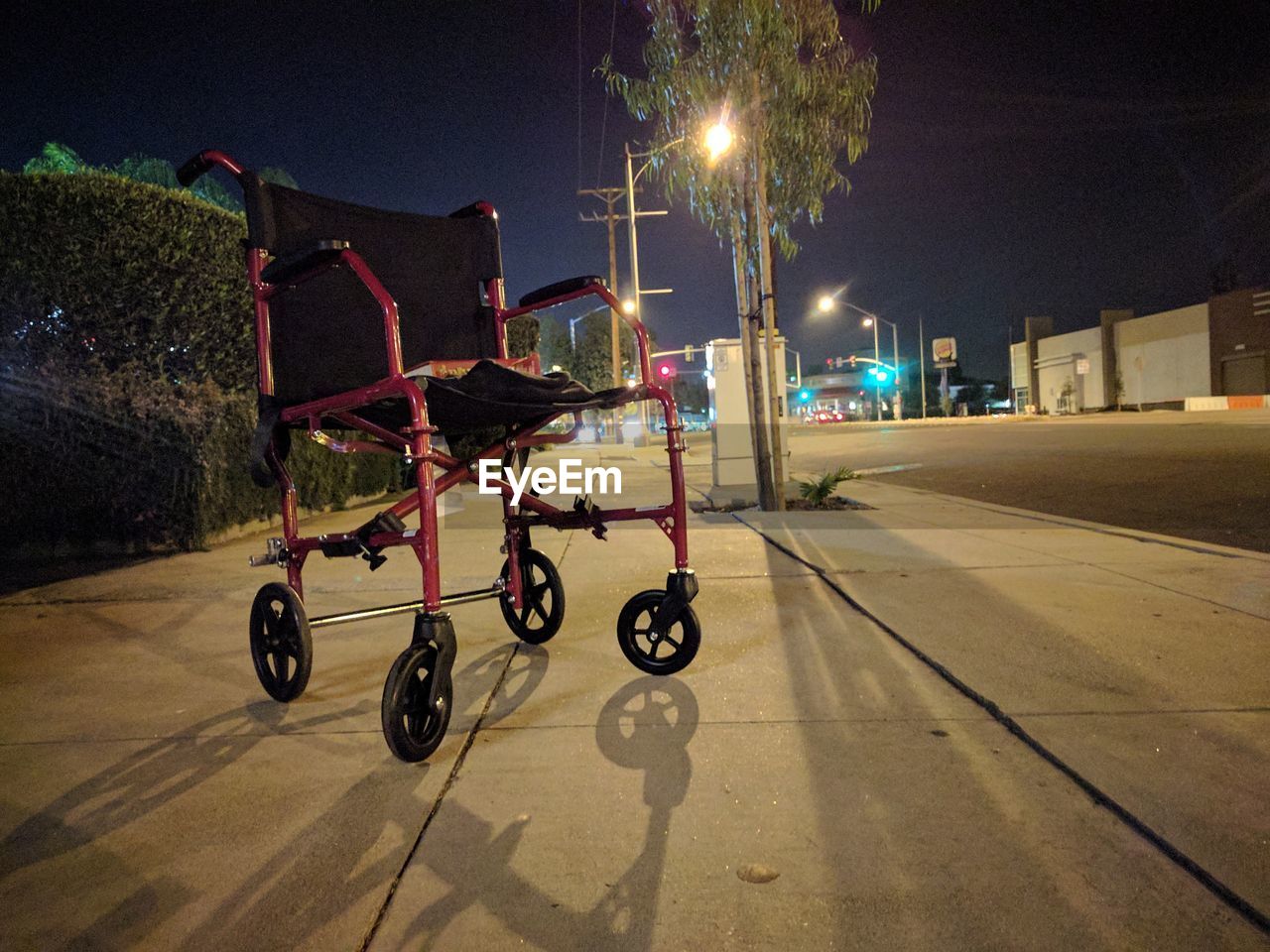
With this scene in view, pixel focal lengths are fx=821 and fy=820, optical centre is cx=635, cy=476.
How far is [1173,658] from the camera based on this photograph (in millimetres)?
3418

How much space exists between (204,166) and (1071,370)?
62.7 meters

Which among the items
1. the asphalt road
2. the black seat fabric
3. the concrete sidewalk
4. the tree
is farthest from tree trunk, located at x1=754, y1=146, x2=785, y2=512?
the black seat fabric

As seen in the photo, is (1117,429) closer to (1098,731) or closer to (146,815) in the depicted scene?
(1098,731)

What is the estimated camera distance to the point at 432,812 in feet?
7.55

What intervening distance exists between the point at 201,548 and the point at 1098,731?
6.57 meters

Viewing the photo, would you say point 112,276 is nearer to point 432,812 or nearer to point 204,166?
point 204,166

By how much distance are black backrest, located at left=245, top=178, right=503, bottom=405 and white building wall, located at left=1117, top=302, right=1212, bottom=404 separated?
54081 millimetres

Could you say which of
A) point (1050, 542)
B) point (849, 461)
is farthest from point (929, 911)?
point (849, 461)

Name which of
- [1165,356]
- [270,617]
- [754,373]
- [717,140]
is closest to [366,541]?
[270,617]

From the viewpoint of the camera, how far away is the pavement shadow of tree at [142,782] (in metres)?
2.19

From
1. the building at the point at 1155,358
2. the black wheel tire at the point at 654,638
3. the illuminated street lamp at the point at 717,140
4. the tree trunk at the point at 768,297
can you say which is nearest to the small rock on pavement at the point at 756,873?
the black wheel tire at the point at 654,638

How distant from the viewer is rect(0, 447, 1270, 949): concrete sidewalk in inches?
72.4

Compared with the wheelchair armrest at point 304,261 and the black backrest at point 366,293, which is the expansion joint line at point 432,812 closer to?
the black backrest at point 366,293

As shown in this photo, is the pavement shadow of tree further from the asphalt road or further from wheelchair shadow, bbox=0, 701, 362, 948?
the asphalt road
